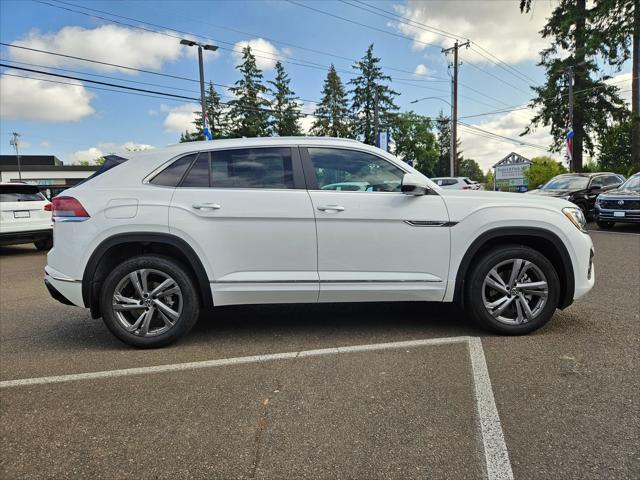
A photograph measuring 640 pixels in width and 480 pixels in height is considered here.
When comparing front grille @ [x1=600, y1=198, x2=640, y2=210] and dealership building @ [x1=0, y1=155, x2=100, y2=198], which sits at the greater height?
dealership building @ [x1=0, y1=155, x2=100, y2=198]

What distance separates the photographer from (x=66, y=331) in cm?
448

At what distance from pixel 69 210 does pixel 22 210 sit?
25.9ft

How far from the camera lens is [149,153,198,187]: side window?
12.5ft

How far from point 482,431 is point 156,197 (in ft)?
9.75

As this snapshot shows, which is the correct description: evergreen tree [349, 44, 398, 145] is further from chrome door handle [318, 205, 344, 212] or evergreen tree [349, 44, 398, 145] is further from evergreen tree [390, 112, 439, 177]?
chrome door handle [318, 205, 344, 212]

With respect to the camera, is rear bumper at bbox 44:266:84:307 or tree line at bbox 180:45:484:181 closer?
rear bumper at bbox 44:266:84:307

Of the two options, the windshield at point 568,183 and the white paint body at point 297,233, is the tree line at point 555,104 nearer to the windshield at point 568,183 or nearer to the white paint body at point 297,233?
the windshield at point 568,183

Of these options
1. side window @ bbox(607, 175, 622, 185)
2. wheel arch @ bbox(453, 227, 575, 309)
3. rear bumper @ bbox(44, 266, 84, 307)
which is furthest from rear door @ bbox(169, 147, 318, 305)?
side window @ bbox(607, 175, 622, 185)

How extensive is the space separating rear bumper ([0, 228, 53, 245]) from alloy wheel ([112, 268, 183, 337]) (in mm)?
8122

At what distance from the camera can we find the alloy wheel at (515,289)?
3.88 m

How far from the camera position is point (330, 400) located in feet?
9.30

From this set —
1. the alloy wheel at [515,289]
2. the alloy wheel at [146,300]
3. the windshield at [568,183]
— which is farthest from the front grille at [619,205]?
the alloy wheel at [146,300]

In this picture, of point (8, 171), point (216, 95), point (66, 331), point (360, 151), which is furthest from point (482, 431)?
point (8, 171)

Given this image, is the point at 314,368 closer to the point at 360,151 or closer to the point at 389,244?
the point at 389,244
